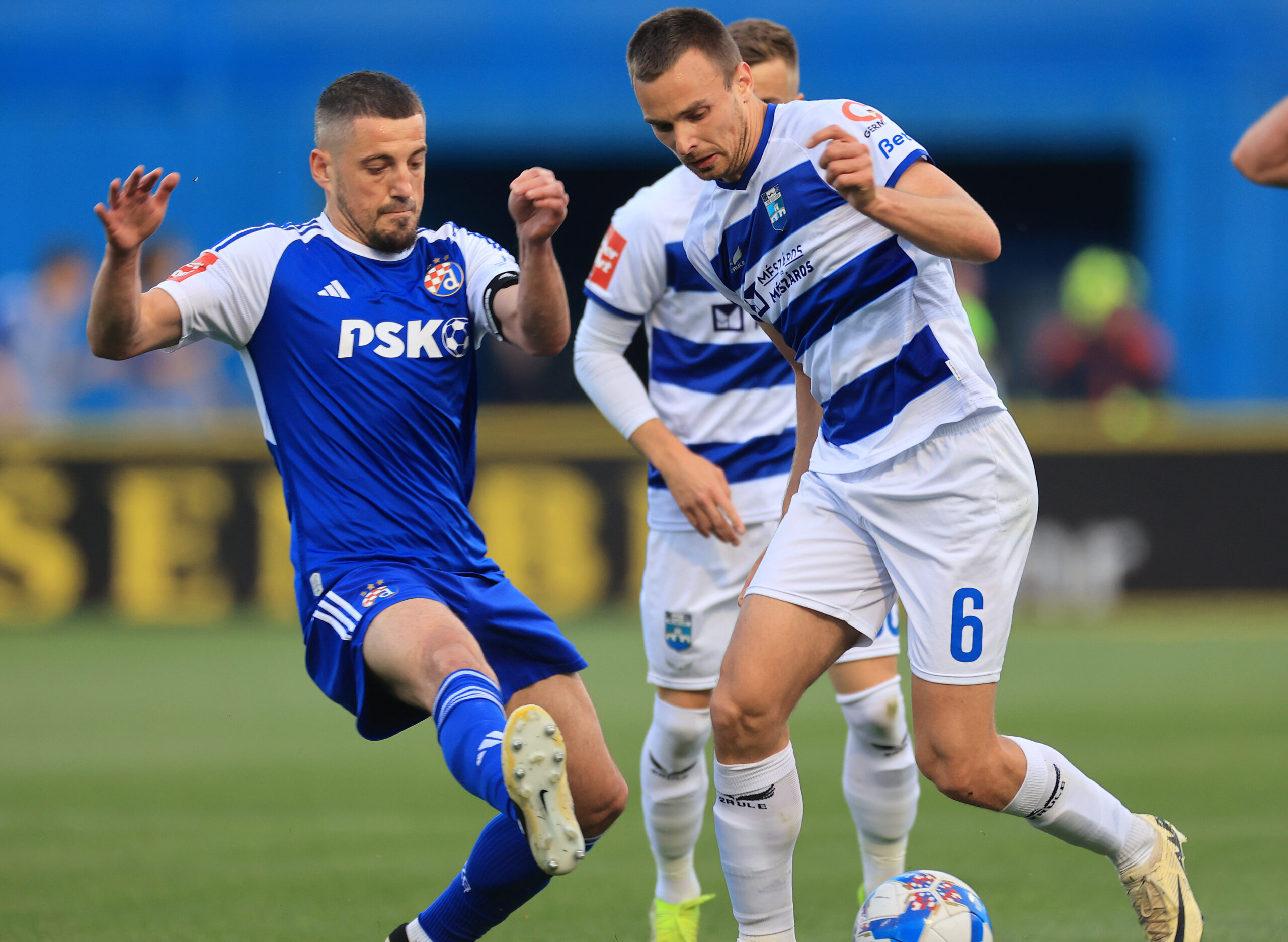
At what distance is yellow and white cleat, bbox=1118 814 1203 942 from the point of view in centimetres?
458

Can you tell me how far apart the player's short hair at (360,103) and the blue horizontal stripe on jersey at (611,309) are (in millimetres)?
1264

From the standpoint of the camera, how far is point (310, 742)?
8922mm

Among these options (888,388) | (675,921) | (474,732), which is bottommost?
(675,921)

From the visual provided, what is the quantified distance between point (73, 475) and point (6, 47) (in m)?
8.77

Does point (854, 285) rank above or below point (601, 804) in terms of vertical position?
above

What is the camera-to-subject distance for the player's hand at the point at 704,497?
17.7 ft

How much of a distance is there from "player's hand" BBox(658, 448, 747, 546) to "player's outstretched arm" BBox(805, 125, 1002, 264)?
4.66 feet

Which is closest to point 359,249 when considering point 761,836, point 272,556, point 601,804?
point 601,804

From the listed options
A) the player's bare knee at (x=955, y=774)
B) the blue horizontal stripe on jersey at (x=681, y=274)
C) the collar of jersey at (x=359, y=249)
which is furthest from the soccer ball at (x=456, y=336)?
the player's bare knee at (x=955, y=774)

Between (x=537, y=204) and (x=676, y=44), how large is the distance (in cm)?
56

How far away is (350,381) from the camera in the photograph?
4.56m

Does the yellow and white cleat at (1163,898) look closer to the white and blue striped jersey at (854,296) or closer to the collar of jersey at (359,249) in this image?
the white and blue striped jersey at (854,296)

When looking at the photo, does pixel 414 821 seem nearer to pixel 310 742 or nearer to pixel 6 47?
pixel 310 742

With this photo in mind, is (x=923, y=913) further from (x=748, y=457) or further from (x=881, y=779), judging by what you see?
(x=748, y=457)
